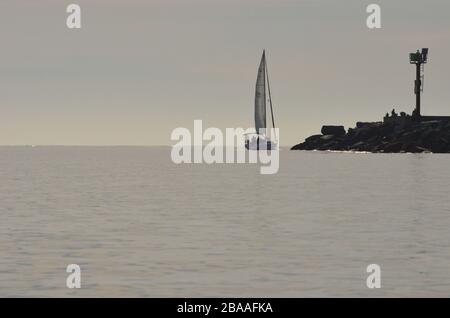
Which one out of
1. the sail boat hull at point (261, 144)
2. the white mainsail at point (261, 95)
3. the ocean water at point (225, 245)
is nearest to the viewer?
the ocean water at point (225, 245)

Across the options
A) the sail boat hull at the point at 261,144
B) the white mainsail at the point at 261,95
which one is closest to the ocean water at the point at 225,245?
the white mainsail at the point at 261,95

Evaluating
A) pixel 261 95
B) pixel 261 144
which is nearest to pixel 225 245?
pixel 261 95

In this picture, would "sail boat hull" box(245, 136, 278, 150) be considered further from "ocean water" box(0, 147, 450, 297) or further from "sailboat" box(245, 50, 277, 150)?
"ocean water" box(0, 147, 450, 297)

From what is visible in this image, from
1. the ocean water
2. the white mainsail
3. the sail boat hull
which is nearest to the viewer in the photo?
the ocean water

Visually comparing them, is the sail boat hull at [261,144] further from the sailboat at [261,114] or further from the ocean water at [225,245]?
the ocean water at [225,245]

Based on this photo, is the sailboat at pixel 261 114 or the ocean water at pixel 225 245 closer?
the ocean water at pixel 225 245

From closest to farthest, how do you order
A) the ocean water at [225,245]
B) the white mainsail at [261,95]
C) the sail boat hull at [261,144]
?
1. the ocean water at [225,245]
2. the white mainsail at [261,95]
3. the sail boat hull at [261,144]

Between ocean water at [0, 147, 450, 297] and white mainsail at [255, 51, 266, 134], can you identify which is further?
white mainsail at [255, 51, 266, 134]

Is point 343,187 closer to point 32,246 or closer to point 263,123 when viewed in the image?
point 32,246

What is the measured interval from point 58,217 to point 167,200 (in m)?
14.8

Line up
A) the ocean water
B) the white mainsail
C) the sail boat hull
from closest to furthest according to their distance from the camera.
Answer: the ocean water, the white mainsail, the sail boat hull

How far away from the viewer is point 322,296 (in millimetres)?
24000

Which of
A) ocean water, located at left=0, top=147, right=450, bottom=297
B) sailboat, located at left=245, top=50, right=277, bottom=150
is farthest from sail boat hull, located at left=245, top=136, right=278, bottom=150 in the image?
ocean water, located at left=0, top=147, right=450, bottom=297

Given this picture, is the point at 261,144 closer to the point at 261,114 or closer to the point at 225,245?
the point at 261,114
